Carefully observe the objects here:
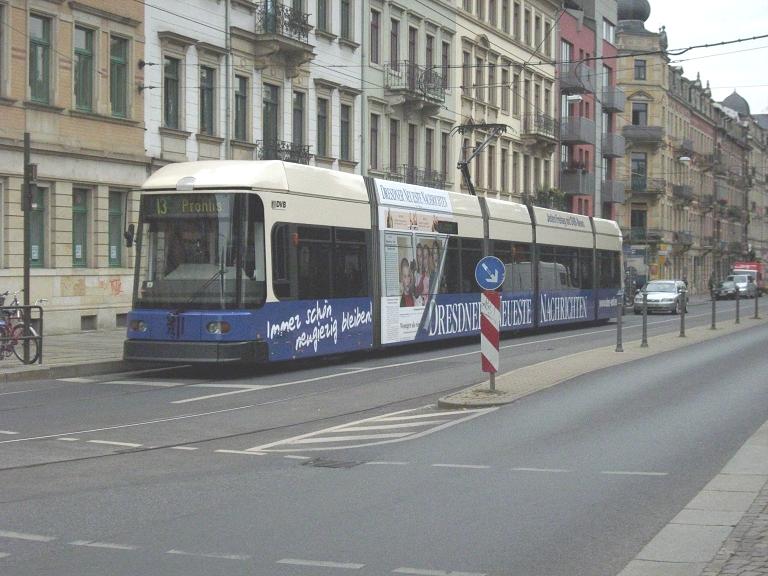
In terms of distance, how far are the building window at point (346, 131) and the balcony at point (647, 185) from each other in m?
49.1

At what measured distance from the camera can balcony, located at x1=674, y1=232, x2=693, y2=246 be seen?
93.1 meters

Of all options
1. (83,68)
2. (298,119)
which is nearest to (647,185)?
(298,119)

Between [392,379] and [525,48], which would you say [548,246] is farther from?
[525,48]

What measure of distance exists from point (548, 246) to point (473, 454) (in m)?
23.2

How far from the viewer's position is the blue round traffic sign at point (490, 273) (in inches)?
664

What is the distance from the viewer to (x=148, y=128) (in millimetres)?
31438

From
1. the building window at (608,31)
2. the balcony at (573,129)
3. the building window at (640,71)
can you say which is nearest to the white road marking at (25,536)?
the balcony at (573,129)

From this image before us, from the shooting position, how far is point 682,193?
9406 centimetres

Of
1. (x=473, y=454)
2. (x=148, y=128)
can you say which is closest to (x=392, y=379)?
(x=473, y=454)

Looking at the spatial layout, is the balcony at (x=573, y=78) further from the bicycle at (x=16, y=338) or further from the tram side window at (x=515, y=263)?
the bicycle at (x=16, y=338)

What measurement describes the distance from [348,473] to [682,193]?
87355mm

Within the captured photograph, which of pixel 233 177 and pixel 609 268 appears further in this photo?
pixel 609 268

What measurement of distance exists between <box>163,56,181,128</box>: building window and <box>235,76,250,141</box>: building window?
291cm

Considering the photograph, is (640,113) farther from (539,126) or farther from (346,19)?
(346,19)
